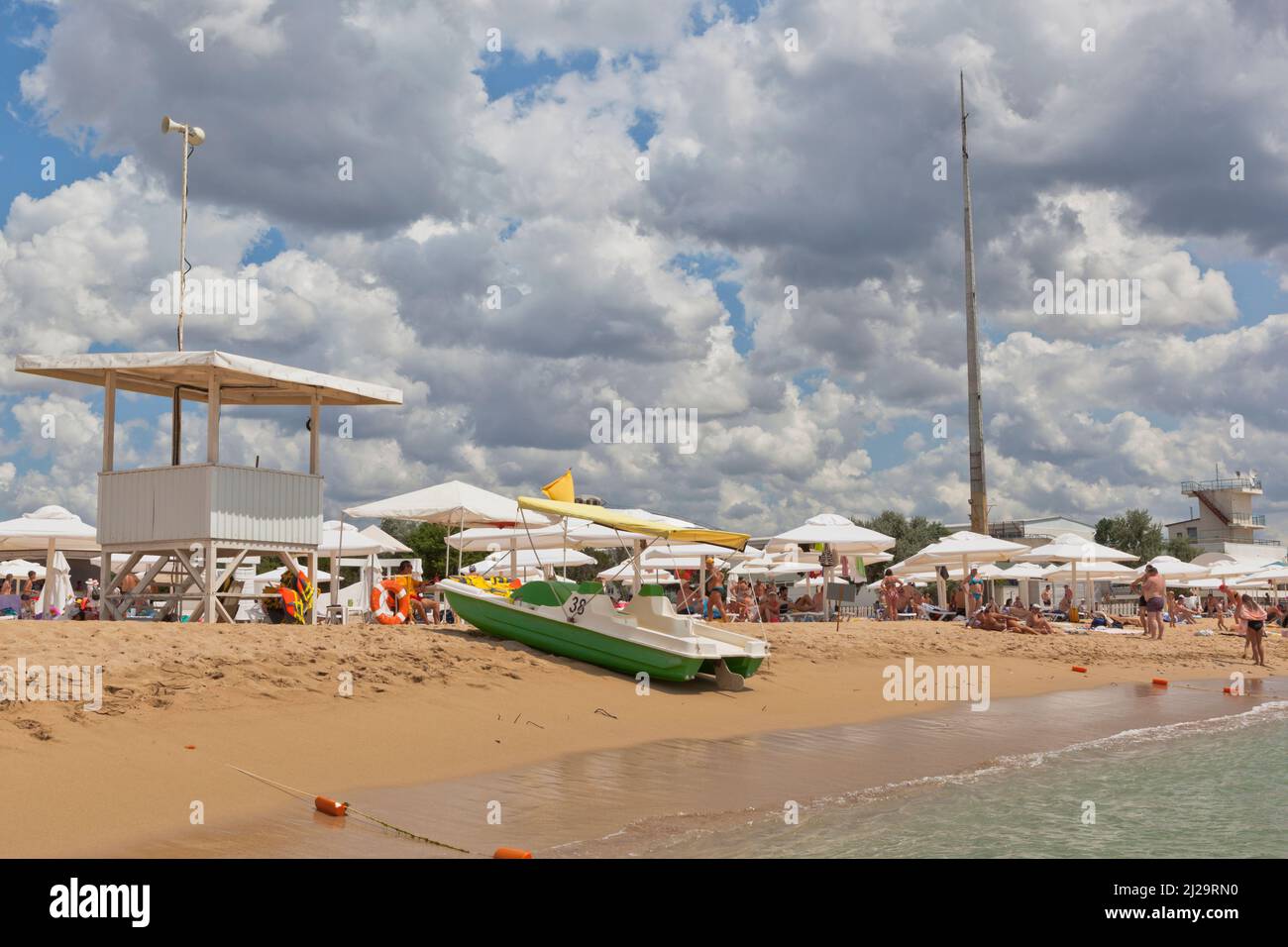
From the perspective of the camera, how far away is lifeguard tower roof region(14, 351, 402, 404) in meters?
14.4

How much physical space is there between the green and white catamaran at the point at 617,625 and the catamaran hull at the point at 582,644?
0.04ft

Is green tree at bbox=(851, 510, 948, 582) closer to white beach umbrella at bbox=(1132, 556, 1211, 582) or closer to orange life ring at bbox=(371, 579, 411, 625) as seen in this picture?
white beach umbrella at bbox=(1132, 556, 1211, 582)

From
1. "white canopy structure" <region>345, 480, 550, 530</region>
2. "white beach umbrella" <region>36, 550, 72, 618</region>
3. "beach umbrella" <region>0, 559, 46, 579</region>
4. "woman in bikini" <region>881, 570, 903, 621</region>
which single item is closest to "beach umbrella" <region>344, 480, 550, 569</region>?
"white canopy structure" <region>345, 480, 550, 530</region>

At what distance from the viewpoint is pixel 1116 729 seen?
14664 mm

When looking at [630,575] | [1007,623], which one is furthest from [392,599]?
[630,575]

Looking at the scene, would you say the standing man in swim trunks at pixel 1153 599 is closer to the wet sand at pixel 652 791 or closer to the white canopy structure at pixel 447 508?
the wet sand at pixel 652 791

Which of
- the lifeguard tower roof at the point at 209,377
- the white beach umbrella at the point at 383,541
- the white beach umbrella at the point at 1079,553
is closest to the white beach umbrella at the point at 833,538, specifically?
the white beach umbrella at the point at 1079,553

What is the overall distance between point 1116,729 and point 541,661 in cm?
741

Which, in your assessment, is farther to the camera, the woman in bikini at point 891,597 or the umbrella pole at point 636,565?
the woman in bikini at point 891,597

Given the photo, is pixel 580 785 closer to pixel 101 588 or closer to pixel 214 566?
pixel 214 566

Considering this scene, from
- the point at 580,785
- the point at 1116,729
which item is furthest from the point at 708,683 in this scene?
the point at 580,785

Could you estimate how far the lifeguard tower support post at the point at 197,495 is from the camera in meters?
14.3

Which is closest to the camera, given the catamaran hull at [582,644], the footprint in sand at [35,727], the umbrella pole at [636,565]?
the footprint in sand at [35,727]

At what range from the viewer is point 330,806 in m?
7.50
